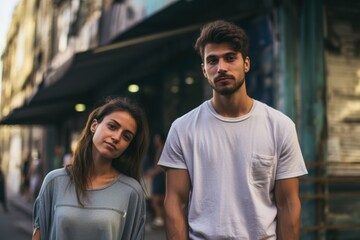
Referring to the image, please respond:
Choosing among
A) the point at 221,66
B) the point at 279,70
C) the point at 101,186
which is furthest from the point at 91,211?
the point at 279,70

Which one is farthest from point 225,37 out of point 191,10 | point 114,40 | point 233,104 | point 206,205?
point 114,40

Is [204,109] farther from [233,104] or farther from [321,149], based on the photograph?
[321,149]

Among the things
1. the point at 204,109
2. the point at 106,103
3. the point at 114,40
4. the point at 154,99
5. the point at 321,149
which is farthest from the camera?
the point at 154,99

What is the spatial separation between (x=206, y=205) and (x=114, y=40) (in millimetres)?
8573

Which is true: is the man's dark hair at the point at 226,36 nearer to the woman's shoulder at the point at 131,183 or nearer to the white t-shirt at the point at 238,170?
the white t-shirt at the point at 238,170

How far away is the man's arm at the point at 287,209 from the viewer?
2256mm

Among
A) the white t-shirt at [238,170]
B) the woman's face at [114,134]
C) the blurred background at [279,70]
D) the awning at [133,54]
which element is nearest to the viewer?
the white t-shirt at [238,170]

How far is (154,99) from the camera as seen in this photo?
1137cm

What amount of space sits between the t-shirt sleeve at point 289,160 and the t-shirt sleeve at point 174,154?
47 centimetres

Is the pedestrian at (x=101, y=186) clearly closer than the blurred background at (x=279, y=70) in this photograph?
Yes

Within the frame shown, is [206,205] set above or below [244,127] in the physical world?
below

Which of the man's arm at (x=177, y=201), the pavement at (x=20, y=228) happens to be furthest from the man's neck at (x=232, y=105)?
the pavement at (x=20, y=228)

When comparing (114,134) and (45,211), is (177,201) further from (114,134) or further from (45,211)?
(45,211)

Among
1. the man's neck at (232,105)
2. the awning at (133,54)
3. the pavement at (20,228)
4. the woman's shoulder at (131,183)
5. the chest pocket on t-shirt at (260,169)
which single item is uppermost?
the awning at (133,54)
